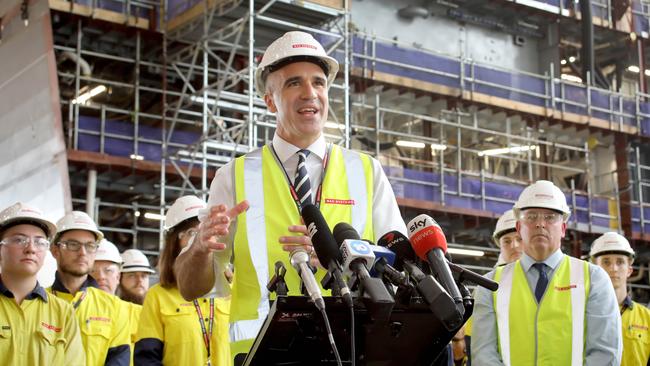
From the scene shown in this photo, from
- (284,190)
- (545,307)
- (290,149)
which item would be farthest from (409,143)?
(284,190)

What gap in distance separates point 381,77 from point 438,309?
2184 centimetres

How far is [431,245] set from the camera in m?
2.98

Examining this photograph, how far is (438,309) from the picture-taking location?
8.85 feet

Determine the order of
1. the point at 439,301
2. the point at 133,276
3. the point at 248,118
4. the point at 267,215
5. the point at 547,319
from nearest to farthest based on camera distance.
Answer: the point at 439,301 → the point at 267,215 → the point at 547,319 → the point at 133,276 → the point at 248,118

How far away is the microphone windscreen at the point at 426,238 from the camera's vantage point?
2979 millimetres

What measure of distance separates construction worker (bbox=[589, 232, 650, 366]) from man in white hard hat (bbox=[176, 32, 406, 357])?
5.70m

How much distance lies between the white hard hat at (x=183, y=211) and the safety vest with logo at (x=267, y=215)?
8.46ft

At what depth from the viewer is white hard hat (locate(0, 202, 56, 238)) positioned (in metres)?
6.38

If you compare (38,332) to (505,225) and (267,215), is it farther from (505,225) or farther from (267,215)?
(505,225)

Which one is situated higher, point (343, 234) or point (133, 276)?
point (133, 276)

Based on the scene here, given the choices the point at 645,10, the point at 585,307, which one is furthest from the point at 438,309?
the point at 645,10

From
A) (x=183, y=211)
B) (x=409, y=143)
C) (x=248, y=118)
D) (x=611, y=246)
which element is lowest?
(x=183, y=211)

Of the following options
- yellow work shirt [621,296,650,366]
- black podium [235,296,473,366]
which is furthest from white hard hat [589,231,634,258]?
black podium [235,296,473,366]

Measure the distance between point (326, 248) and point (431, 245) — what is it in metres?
0.33
